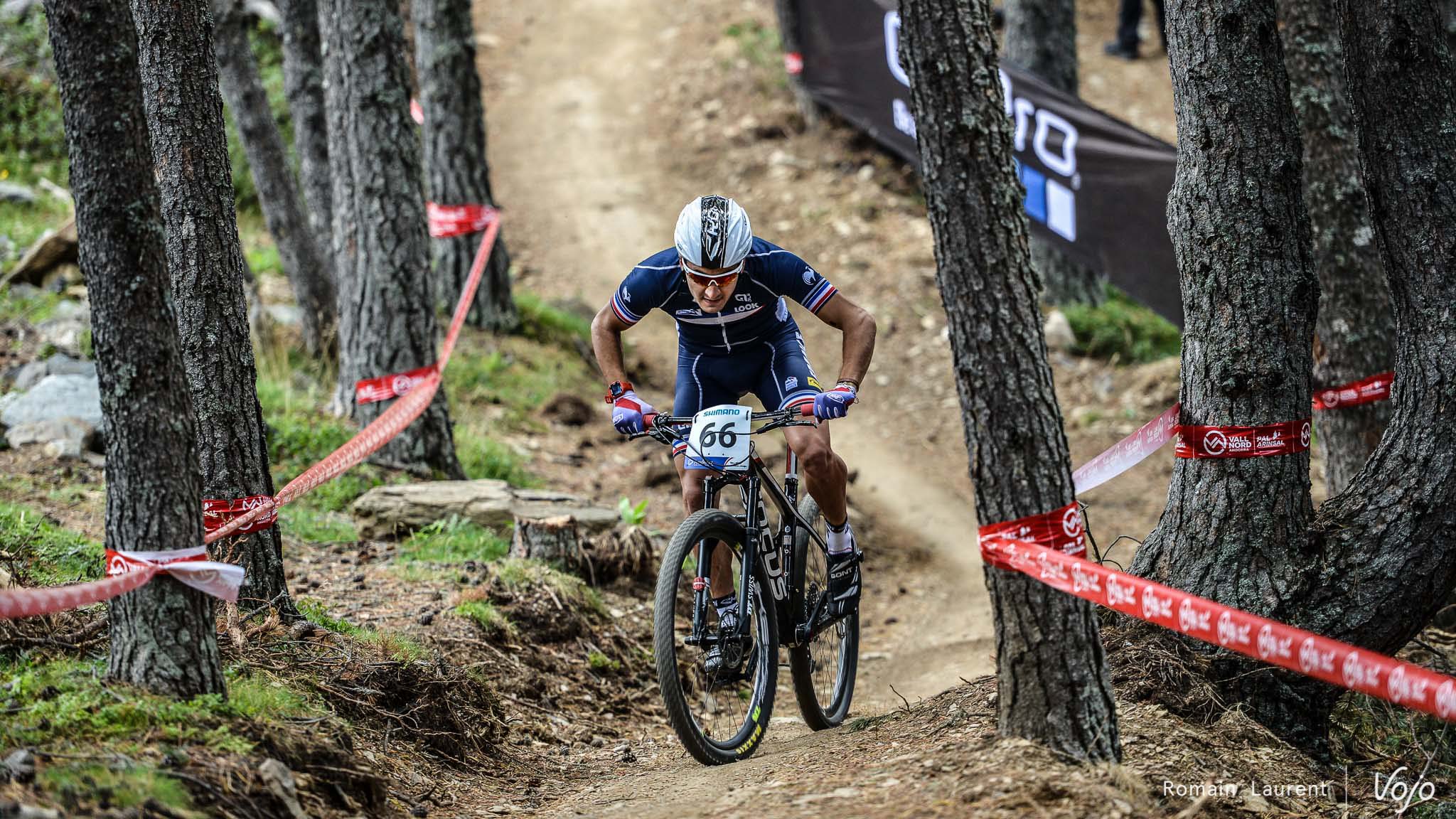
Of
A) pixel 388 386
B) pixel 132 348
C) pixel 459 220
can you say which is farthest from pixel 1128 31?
pixel 132 348

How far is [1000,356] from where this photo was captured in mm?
3637

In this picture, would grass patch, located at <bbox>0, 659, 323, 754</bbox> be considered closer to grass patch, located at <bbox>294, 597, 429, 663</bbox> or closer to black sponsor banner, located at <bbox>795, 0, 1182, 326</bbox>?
grass patch, located at <bbox>294, 597, 429, 663</bbox>

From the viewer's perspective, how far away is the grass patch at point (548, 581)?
6348 millimetres

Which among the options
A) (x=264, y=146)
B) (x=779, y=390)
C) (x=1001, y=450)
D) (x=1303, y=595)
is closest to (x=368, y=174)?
(x=264, y=146)

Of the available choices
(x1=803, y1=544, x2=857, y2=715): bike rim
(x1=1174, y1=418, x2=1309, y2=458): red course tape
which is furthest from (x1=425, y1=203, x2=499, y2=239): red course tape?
(x1=1174, y1=418, x2=1309, y2=458): red course tape

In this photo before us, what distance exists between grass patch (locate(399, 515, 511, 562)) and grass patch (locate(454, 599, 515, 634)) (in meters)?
0.69

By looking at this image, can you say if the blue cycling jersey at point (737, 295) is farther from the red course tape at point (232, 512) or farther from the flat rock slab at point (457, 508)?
the flat rock slab at point (457, 508)

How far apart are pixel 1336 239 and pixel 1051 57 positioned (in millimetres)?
6682

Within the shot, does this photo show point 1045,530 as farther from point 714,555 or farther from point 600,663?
point 600,663

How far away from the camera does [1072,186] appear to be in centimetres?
1084

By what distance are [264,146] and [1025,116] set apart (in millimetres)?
7034

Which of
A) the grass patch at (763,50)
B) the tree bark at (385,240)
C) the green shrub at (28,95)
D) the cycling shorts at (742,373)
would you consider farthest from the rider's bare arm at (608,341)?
Result: the grass patch at (763,50)

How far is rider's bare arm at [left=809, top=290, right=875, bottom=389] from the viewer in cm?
501

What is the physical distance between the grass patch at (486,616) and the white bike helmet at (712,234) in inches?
89.9
